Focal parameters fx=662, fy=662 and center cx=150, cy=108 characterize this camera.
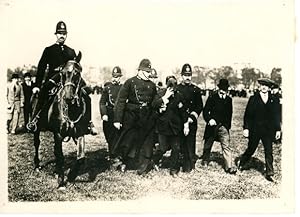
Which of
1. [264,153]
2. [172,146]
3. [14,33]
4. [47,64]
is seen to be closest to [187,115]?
[172,146]

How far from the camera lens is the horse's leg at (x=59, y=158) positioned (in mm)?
3590

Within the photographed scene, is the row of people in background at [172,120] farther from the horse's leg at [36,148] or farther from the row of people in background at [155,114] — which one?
the horse's leg at [36,148]

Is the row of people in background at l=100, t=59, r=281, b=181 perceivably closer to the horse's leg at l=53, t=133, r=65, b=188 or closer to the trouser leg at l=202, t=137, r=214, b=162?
the trouser leg at l=202, t=137, r=214, b=162

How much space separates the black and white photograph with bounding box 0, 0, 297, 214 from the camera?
3.58 meters

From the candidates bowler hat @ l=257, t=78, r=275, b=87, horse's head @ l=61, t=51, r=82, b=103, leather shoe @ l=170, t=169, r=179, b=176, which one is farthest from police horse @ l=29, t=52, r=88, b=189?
bowler hat @ l=257, t=78, r=275, b=87

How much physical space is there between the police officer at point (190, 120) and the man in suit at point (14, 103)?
2.84ft

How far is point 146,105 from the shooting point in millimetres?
3598

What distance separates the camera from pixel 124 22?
141 inches

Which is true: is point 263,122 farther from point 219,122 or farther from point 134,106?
point 134,106

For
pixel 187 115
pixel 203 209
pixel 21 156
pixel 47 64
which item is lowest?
pixel 203 209

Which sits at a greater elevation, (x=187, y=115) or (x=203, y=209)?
Result: (x=187, y=115)

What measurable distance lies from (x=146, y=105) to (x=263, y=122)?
2.14 feet

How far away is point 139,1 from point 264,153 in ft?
3.55

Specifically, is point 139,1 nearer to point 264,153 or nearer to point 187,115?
point 187,115
